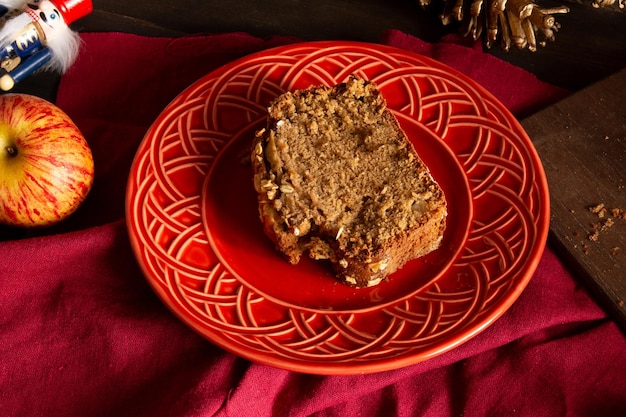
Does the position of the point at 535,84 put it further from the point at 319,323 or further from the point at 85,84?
the point at 85,84

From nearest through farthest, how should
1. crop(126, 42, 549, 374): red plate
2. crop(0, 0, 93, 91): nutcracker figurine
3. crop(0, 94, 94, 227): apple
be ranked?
crop(126, 42, 549, 374): red plate, crop(0, 94, 94, 227): apple, crop(0, 0, 93, 91): nutcracker figurine

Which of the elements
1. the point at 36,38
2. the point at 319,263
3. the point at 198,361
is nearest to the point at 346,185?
the point at 319,263

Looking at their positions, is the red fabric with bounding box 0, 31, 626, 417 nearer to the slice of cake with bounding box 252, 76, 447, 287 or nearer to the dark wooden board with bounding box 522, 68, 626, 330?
the dark wooden board with bounding box 522, 68, 626, 330

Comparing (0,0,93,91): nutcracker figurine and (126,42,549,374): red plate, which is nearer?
(126,42,549,374): red plate

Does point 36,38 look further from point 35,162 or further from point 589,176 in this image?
point 589,176

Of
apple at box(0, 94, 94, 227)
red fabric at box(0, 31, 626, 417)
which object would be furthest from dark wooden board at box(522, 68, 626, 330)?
apple at box(0, 94, 94, 227)

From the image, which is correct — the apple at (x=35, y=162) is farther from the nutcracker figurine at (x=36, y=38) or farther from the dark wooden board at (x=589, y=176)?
the dark wooden board at (x=589, y=176)

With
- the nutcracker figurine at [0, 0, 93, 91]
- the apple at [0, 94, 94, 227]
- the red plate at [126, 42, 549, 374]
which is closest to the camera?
the red plate at [126, 42, 549, 374]
